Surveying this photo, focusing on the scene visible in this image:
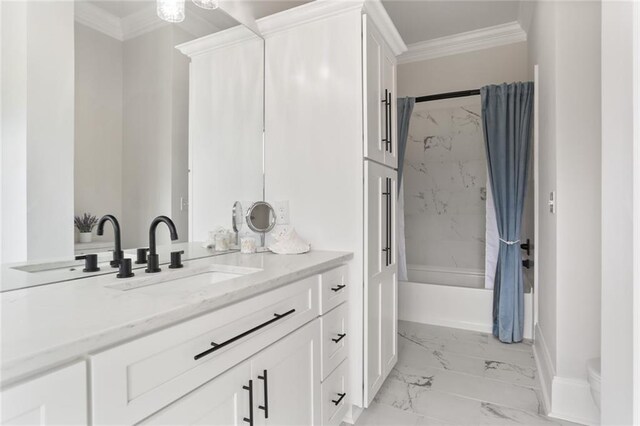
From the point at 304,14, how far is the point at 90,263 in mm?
1574

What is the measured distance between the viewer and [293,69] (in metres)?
1.99

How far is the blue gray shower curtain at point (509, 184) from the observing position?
108 inches

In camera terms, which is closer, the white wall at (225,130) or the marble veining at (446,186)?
the white wall at (225,130)

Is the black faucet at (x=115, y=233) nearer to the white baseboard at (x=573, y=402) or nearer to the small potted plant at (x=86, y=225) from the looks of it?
the small potted plant at (x=86, y=225)

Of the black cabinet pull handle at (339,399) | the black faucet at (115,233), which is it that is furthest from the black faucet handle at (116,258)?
the black cabinet pull handle at (339,399)

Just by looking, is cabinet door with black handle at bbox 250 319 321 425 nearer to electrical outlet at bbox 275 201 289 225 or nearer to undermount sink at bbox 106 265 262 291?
undermount sink at bbox 106 265 262 291

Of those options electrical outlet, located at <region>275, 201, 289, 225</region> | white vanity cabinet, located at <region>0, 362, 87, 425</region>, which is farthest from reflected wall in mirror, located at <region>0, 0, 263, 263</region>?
white vanity cabinet, located at <region>0, 362, 87, 425</region>

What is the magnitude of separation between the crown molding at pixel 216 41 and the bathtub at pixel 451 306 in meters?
2.44

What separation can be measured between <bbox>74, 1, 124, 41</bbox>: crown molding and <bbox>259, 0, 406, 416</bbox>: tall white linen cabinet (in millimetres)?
895

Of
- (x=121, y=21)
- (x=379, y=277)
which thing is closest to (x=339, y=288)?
(x=379, y=277)

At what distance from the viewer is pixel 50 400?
0.61 metres

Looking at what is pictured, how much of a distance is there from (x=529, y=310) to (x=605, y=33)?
2541mm

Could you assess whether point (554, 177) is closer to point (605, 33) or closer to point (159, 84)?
point (605, 33)

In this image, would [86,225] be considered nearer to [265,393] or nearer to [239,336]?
[239,336]
